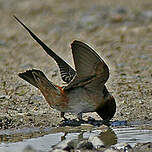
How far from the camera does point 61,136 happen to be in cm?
614

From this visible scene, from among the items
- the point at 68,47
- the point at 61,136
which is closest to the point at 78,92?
the point at 61,136

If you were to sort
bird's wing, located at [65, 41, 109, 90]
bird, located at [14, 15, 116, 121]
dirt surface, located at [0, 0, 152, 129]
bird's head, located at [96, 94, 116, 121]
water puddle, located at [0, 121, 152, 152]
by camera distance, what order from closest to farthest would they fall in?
bird's wing, located at [65, 41, 109, 90], water puddle, located at [0, 121, 152, 152], bird, located at [14, 15, 116, 121], bird's head, located at [96, 94, 116, 121], dirt surface, located at [0, 0, 152, 129]

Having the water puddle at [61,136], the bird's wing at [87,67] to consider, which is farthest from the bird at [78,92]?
the water puddle at [61,136]

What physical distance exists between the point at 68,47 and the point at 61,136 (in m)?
5.66

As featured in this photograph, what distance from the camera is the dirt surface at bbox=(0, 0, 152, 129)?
23.7ft

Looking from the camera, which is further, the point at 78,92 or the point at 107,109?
the point at 107,109

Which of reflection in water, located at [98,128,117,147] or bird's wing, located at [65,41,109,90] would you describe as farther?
reflection in water, located at [98,128,117,147]

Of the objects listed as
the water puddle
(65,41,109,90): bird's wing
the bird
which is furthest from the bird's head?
(65,41,109,90): bird's wing

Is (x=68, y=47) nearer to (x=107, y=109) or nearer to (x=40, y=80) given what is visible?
(x=107, y=109)

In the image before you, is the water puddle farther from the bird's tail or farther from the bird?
the bird's tail

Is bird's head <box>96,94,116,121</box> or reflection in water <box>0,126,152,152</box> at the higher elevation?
bird's head <box>96,94,116,121</box>

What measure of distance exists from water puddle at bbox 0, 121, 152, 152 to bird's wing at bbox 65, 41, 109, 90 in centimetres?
55

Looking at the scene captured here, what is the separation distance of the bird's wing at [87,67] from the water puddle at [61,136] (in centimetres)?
55

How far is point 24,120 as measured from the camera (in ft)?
22.2
